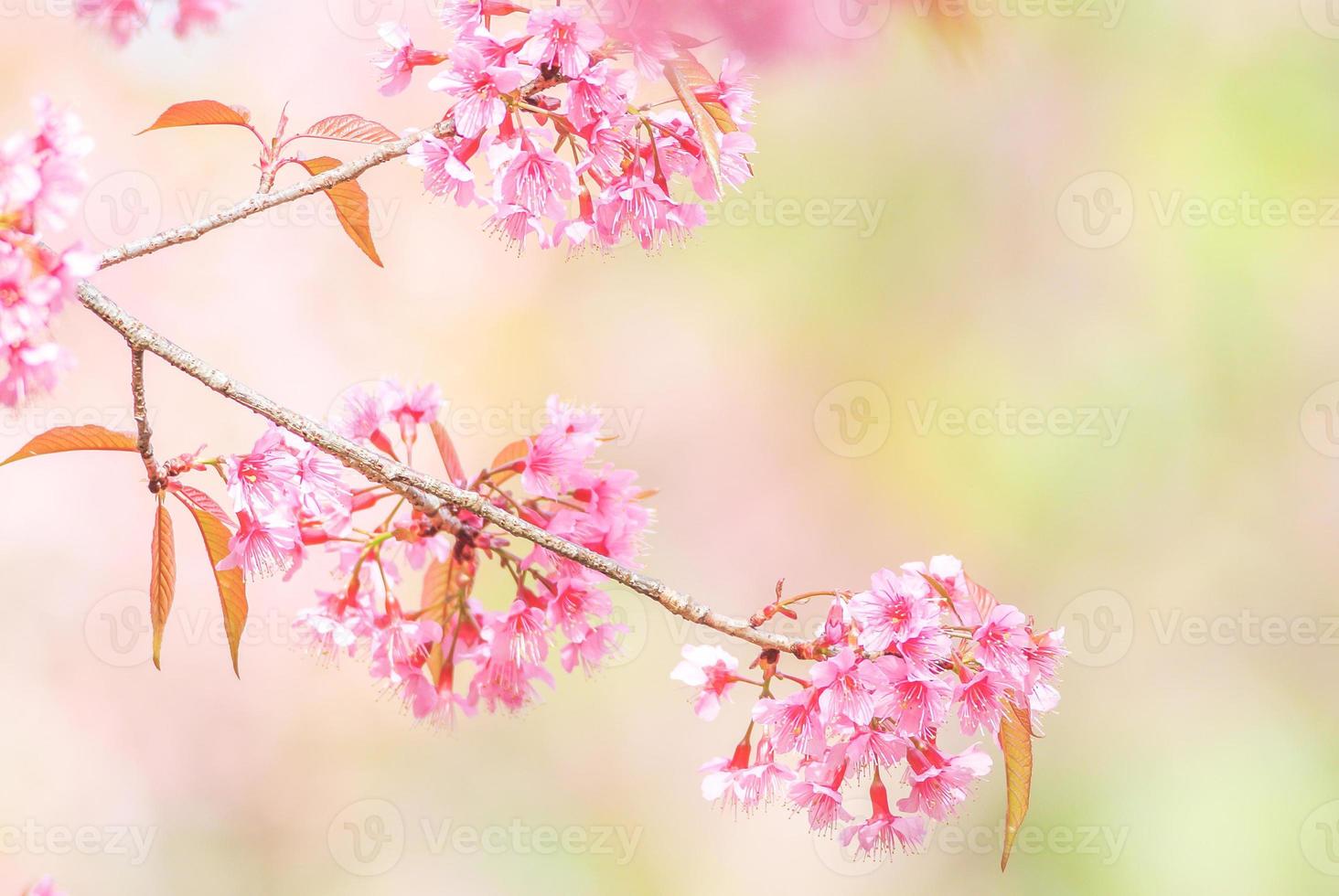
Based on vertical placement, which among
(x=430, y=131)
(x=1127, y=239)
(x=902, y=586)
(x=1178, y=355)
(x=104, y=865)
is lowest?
(x=104, y=865)

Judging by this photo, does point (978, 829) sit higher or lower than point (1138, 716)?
lower

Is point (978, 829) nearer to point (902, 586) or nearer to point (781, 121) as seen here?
point (781, 121)

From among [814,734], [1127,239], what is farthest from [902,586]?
[1127,239]
